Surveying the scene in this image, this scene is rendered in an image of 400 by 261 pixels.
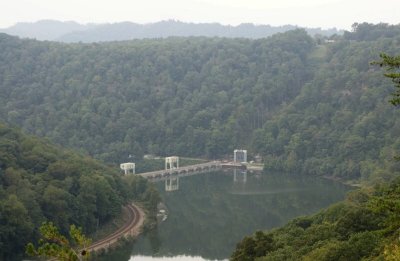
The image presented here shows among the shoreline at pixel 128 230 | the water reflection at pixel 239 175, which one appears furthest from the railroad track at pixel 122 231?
the water reflection at pixel 239 175

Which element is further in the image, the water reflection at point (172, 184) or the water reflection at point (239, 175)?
the water reflection at point (239, 175)

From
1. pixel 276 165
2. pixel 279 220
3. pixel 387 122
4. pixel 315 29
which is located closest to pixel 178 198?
pixel 279 220

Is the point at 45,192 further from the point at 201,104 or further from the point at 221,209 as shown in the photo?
the point at 201,104

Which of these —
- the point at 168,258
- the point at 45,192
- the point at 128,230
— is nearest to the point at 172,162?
the point at 128,230

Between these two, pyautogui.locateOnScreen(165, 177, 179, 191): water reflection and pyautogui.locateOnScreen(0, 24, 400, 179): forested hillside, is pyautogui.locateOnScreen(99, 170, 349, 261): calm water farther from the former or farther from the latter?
pyautogui.locateOnScreen(0, 24, 400, 179): forested hillside

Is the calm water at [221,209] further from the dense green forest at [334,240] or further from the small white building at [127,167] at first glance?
the dense green forest at [334,240]

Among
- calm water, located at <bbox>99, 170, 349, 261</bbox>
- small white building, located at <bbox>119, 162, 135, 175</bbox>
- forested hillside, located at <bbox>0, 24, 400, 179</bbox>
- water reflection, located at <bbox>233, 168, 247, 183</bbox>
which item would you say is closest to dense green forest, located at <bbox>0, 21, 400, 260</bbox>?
forested hillside, located at <bbox>0, 24, 400, 179</bbox>
